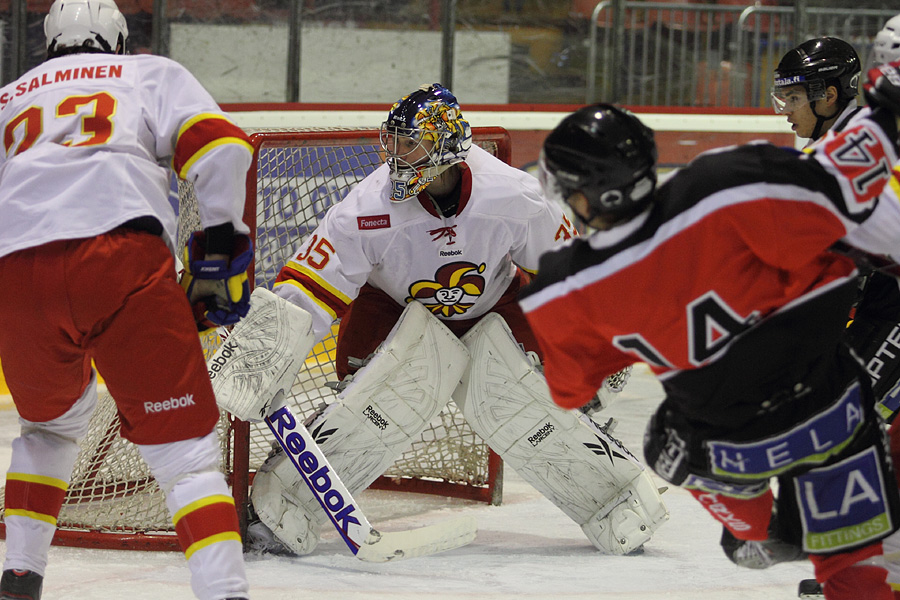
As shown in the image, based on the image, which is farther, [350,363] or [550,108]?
[550,108]

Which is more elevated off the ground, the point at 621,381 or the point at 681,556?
the point at 621,381

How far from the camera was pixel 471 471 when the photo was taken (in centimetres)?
316

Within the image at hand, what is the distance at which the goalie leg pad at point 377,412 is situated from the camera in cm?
259

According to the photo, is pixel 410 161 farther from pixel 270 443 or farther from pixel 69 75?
pixel 270 443

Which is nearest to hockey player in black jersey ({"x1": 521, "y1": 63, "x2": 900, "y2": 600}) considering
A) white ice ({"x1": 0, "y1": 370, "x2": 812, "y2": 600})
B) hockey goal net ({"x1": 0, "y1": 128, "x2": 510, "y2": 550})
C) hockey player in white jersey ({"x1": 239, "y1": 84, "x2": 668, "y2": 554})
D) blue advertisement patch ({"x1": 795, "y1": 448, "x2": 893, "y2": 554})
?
blue advertisement patch ({"x1": 795, "y1": 448, "x2": 893, "y2": 554})

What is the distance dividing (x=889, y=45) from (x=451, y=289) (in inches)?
42.5

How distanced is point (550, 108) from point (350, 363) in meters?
3.09

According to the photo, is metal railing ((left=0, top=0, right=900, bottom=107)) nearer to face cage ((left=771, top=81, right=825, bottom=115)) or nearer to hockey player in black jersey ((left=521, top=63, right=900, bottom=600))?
face cage ((left=771, top=81, right=825, bottom=115))

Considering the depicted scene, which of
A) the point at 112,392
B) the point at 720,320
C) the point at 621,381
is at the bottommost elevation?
the point at 621,381

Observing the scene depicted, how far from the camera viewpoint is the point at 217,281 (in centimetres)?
194

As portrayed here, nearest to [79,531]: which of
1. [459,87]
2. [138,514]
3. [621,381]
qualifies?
[138,514]

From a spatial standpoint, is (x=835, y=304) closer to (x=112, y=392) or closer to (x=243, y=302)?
(x=243, y=302)

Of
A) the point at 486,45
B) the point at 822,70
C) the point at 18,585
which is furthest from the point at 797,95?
the point at 486,45

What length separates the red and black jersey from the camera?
4.57 ft
